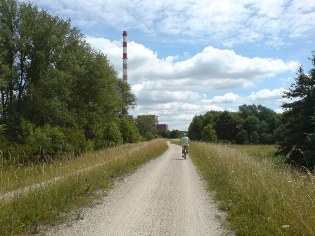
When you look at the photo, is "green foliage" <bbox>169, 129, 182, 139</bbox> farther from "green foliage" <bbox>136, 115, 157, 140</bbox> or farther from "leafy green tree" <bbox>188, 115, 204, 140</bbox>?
"leafy green tree" <bbox>188, 115, 204, 140</bbox>

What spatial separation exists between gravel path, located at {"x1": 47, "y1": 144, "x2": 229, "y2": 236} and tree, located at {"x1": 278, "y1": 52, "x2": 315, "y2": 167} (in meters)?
14.1

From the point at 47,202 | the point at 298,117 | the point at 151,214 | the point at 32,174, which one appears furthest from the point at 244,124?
the point at 47,202

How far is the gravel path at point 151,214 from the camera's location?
285 inches

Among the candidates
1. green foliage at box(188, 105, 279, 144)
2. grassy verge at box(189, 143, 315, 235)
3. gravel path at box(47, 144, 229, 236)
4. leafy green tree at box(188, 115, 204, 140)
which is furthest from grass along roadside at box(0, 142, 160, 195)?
leafy green tree at box(188, 115, 204, 140)

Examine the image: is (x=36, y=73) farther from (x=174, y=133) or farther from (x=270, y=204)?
(x=174, y=133)

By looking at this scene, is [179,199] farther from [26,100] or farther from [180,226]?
[26,100]

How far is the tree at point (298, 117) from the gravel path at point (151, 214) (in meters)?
14.1

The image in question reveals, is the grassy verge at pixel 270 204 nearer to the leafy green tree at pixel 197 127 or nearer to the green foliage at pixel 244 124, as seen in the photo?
the green foliage at pixel 244 124

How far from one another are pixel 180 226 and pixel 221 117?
115 metres

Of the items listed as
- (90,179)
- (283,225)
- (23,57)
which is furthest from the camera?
(23,57)

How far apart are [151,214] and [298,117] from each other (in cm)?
1962

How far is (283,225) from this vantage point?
20.5 feet

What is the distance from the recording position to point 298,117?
83.9 ft

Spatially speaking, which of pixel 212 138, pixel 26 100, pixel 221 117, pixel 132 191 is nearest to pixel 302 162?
pixel 132 191
